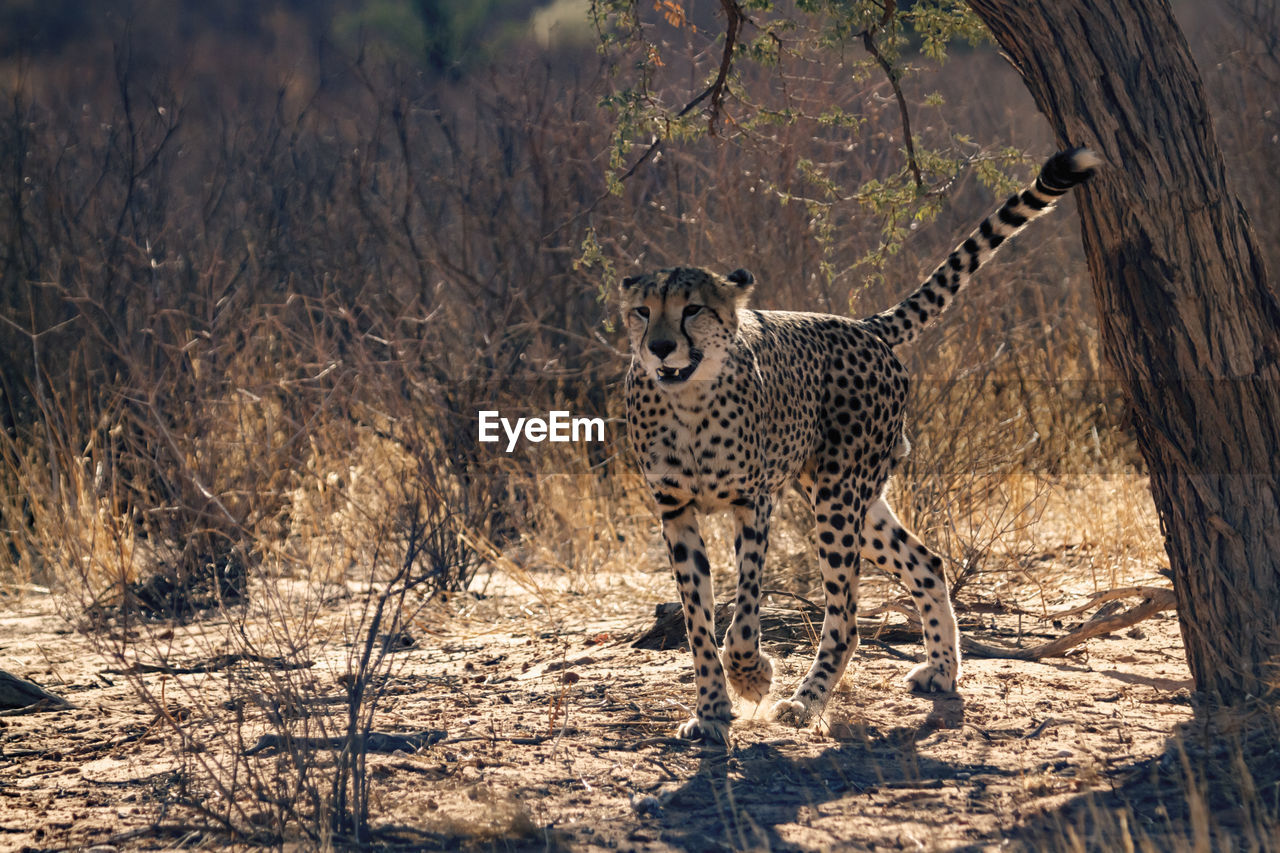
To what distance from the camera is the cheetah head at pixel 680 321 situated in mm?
4070

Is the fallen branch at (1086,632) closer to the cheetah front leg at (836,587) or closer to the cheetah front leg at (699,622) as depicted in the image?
the cheetah front leg at (836,587)

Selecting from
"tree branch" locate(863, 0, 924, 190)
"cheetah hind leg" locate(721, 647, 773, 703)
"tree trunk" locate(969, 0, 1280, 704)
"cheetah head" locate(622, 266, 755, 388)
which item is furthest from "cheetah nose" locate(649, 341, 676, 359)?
"tree branch" locate(863, 0, 924, 190)

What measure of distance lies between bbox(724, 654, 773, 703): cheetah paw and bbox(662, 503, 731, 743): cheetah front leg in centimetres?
4

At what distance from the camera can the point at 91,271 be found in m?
8.61

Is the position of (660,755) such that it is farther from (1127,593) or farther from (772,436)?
(1127,593)

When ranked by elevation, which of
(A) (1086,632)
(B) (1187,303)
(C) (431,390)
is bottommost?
(A) (1086,632)

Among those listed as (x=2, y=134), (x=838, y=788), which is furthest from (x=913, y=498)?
(x=2, y=134)

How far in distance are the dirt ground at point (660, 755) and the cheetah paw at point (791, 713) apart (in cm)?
7

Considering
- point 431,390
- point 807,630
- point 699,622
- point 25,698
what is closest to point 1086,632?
point 807,630

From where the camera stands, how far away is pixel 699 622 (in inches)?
165

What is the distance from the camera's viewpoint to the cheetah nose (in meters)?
4.03

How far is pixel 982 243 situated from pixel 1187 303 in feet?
2.91

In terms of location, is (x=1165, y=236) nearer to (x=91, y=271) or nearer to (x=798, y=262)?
(x=798, y=262)

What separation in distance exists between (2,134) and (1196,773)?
319 inches
